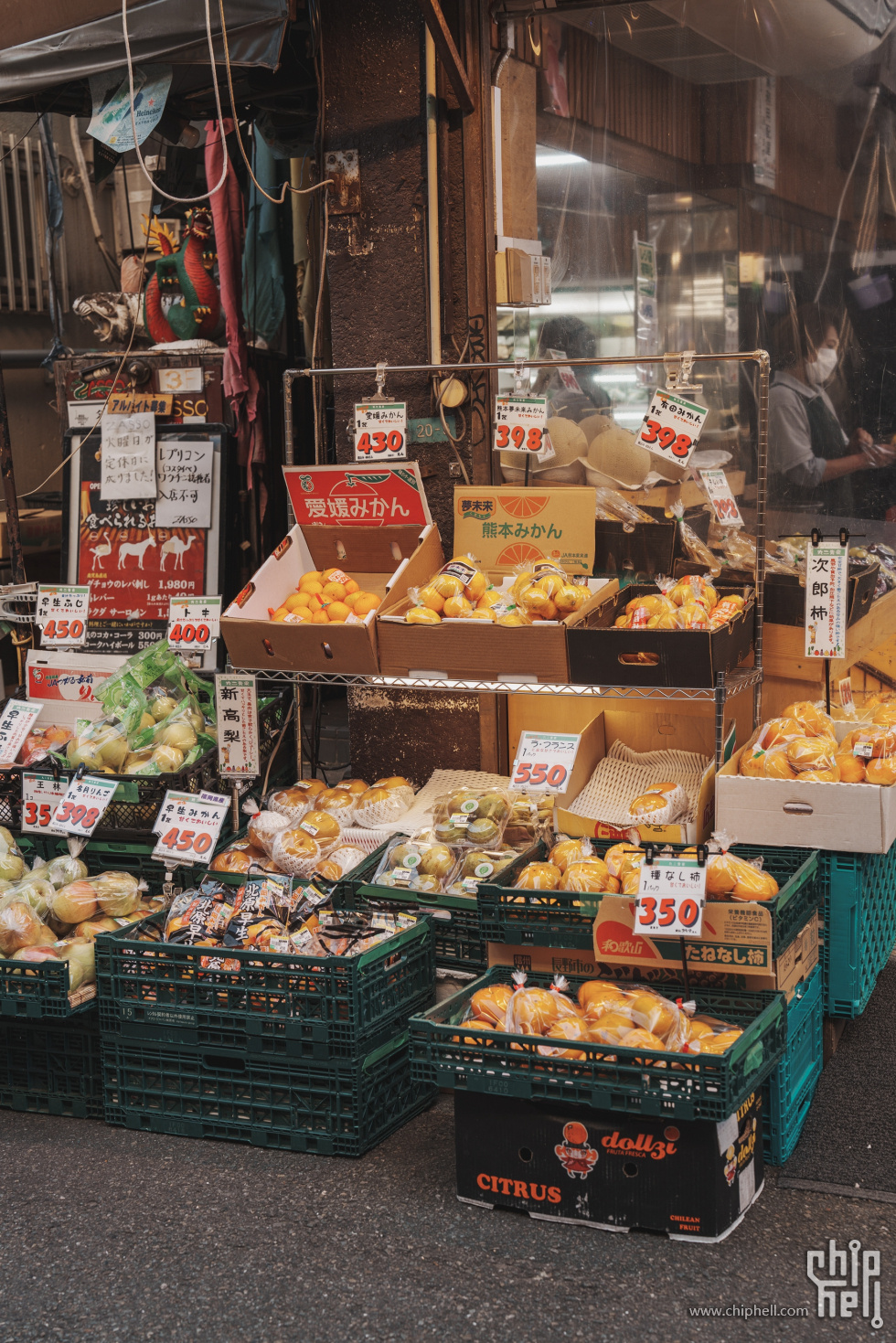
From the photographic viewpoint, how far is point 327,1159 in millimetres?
3201

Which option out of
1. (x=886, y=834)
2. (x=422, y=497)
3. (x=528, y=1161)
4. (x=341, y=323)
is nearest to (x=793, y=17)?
(x=341, y=323)

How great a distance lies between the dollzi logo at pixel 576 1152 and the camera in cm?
280

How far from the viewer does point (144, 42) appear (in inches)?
170

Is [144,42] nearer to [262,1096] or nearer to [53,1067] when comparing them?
[53,1067]

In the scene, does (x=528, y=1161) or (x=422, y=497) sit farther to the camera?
(x=422, y=497)

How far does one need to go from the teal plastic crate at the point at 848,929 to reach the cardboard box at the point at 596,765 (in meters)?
0.29

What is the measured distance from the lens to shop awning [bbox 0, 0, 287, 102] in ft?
13.7

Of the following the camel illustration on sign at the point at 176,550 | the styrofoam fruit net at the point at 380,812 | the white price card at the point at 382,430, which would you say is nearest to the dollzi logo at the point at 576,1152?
the styrofoam fruit net at the point at 380,812

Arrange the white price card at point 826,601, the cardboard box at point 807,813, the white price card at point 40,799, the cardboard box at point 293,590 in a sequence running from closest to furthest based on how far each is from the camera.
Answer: the cardboard box at point 807,813, the white price card at point 826,601, the cardboard box at point 293,590, the white price card at point 40,799

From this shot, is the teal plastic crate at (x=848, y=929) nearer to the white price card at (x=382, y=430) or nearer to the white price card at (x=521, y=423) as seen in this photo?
the white price card at (x=521, y=423)

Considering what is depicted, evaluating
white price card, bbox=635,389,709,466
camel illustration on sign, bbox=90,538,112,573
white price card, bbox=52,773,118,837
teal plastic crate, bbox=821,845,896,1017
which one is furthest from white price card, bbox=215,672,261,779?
camel illustration on sign, bbox=90,538,112,573

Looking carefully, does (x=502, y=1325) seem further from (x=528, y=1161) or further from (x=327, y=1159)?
(x=327, y=1159)

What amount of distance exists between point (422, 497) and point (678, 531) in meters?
0.91

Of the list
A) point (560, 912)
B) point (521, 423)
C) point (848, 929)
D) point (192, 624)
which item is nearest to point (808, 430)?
point (521, 423)
